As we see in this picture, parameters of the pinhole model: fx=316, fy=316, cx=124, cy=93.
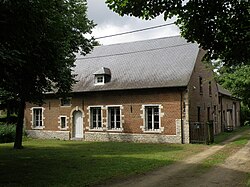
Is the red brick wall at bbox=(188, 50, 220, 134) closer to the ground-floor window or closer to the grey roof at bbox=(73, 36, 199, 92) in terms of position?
the grey roof at bbox=(73, 36, 199, 92)

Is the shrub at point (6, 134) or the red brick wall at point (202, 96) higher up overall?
the red brick wall at point (202, 96)

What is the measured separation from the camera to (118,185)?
343 inches

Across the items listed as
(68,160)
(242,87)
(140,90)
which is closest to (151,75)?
(140,90)

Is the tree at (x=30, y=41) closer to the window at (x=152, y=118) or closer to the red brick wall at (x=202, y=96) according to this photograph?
the window at (x=152, y=118)

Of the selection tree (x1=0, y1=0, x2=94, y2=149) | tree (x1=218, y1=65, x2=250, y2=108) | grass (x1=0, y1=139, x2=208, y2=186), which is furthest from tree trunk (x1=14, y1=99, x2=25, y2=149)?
tree (x1=218, y1=65, x2=250, y2=108)

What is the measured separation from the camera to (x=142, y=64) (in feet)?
79.3

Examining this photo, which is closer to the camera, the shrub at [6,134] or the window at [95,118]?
the shrub at [6,134]

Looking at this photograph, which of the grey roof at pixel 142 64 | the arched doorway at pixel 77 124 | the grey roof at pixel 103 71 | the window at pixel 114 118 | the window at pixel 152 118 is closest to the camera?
the grey roof at pixel 142 64

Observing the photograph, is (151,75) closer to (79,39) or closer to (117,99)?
(117,99)

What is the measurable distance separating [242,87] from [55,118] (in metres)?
15.9

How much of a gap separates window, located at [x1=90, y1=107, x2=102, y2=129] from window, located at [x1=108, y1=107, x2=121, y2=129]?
94 cm

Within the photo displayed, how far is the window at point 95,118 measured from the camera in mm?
24188

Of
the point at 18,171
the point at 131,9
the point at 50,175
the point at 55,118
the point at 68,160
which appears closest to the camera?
the point at 131,9

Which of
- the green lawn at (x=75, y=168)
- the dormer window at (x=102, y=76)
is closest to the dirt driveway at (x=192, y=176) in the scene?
the green lawn at (x=75, y=168)
